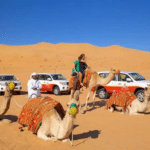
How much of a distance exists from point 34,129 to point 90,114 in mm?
3948

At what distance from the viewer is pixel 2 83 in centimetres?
1495

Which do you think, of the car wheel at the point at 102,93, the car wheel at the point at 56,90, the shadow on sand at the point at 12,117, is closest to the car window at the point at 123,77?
the car wheel at the point at 102,93

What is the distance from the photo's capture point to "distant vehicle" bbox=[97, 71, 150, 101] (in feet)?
39.2

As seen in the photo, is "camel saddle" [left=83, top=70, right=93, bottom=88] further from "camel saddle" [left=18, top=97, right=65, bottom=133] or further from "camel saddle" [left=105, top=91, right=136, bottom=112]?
"camel saddle" [left=18, top=97, right=65, bottom=133]

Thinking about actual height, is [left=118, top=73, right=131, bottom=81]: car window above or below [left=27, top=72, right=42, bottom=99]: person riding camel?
above

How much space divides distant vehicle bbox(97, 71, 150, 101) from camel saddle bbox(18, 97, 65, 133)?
7.10m

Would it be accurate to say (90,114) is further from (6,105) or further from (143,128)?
(6,105)

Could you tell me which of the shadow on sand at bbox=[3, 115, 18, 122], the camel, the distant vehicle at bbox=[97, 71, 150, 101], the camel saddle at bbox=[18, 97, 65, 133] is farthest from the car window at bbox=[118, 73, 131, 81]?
the camel

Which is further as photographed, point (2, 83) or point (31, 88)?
point (2, 83)

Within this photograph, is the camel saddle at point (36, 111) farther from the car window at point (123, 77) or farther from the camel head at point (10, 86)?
the car window at point (123, 77)

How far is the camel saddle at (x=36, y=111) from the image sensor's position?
5688 mm

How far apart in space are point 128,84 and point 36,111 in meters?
7.85

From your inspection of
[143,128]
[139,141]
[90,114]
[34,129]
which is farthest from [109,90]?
[34,129]

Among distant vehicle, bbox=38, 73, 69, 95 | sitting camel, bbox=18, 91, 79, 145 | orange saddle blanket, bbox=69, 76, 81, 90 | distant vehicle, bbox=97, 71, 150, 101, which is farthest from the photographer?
distant vehicle, bbox=38, 73, 69, 95
